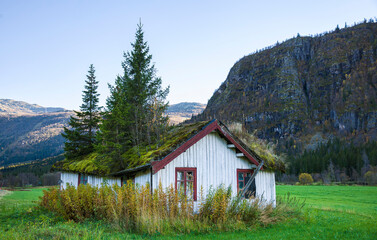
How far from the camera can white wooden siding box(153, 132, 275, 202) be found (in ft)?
51.6

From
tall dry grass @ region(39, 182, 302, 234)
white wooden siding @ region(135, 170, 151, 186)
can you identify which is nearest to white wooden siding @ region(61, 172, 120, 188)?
white wooden siding @ region(135, 170, 151, 186)

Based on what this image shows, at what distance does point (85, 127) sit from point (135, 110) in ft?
41.9

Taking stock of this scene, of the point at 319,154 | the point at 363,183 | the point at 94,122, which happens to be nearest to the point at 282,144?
the point at 319,154

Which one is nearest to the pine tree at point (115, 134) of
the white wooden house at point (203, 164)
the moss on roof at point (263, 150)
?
the white wooden house at point (203, 164)

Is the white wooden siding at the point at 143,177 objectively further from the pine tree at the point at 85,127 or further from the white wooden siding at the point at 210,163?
the pine tree at the point at 85,127

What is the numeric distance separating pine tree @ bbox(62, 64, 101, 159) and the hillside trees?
833cm

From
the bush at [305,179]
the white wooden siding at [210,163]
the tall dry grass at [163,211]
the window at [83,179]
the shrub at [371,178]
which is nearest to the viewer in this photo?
the tall dry grass at [163,211]

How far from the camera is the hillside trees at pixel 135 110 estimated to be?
20.3m

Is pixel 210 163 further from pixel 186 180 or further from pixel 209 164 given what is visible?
pixel 186 180

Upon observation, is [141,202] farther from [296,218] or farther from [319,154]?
[319,154]

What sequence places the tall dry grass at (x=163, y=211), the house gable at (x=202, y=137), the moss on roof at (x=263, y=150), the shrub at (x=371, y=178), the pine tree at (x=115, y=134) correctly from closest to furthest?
the tall dry grass at (x=163, y=211)
the house gable at (x=202, y=137)
the moss on roof at (x=263, y=150)
the pine tree at (x=115, y=134)
the shrub at (x=371, y=178)

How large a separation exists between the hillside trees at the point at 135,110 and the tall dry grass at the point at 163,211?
4.23 meters

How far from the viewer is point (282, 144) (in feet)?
633

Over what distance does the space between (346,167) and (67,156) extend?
10881 centimetres
